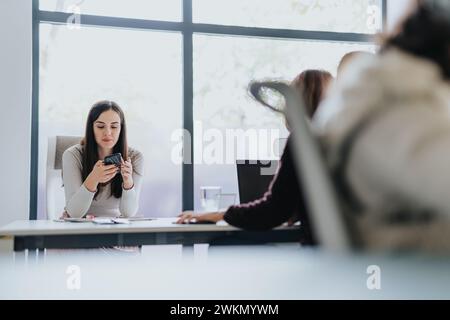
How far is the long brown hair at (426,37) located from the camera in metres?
0.47

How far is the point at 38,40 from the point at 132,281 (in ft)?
7.68

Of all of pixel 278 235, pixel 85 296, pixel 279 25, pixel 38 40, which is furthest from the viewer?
pixel 279 25

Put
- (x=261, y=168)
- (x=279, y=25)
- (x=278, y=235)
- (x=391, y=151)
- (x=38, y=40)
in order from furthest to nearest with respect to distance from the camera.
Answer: (x=279, y=25)
(x=38, y=40)
(x=261, y=168)
(x=278, y=235)
(x=391, y=151)

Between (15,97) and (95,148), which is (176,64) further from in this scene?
(95,148)

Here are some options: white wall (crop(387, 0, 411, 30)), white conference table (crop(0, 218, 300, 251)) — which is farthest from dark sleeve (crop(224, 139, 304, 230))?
white wall (crop(387, 0, 411, 30))

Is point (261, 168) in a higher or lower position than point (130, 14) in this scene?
lower

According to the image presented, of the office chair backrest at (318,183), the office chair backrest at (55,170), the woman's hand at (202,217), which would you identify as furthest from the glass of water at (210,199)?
the office chair backrest at (318,183)

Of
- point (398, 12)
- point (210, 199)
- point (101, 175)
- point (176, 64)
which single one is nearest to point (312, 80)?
point (398, 12)

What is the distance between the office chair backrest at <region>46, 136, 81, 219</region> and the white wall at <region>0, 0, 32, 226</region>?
435 mm

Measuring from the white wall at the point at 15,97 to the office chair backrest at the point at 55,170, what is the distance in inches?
17.1

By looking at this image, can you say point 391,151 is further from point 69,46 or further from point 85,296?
point 69,46

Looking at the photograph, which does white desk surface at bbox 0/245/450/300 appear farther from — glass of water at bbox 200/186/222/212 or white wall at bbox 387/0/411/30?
→ glass of water at bbox 200/186/222/212
